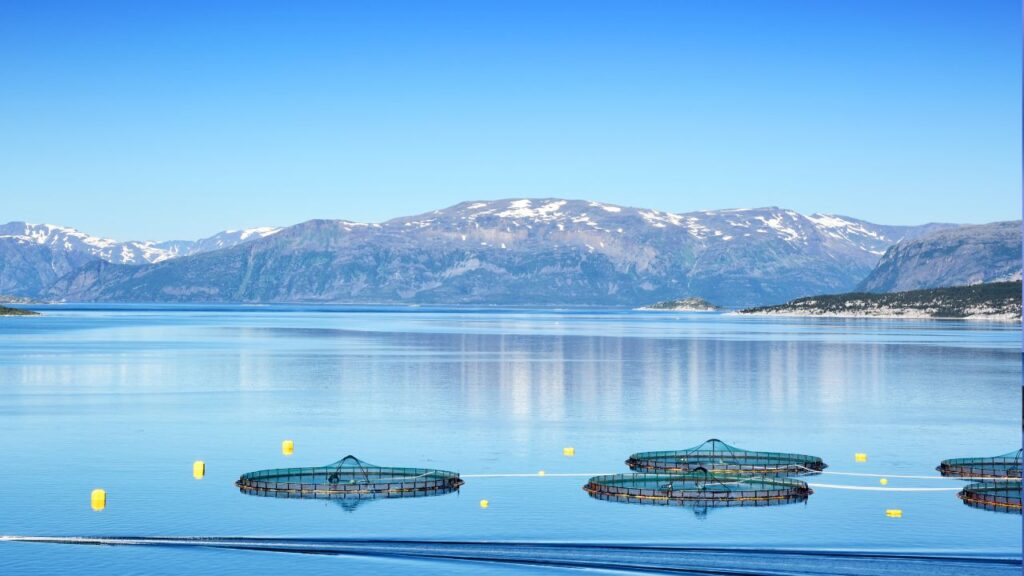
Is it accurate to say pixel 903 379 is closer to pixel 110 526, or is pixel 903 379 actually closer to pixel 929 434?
pixel 929 434

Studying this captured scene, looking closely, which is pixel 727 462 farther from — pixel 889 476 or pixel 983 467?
pixel 983 467

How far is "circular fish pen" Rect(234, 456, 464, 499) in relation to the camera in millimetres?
71188

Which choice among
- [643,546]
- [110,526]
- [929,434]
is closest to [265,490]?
[110,526]

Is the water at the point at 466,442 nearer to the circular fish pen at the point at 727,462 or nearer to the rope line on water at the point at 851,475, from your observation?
the rope line on water at the point at 851,475

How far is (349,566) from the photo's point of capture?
55469 mm

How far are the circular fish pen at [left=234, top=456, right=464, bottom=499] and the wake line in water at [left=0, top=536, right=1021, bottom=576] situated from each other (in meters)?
11.0

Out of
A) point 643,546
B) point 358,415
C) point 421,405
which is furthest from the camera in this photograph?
point 421,405

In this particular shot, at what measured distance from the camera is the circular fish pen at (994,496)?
225ft

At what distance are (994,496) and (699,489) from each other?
52.8ft

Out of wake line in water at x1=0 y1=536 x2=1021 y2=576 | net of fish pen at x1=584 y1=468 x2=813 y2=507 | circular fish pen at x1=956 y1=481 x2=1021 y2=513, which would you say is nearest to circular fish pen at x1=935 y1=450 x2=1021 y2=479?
circular fish pen at x1=956 y1=481 x2=1021 y2=513

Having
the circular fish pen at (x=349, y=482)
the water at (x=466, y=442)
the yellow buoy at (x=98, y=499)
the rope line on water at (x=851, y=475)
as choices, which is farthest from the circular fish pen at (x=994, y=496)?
the yellow buoy at (x=98, y=499)

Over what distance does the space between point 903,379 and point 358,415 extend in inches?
2943

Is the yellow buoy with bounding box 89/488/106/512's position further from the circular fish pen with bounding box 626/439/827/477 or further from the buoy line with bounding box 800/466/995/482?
the buoy line with bounding box 800/466/995/482

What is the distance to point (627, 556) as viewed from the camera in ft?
186
